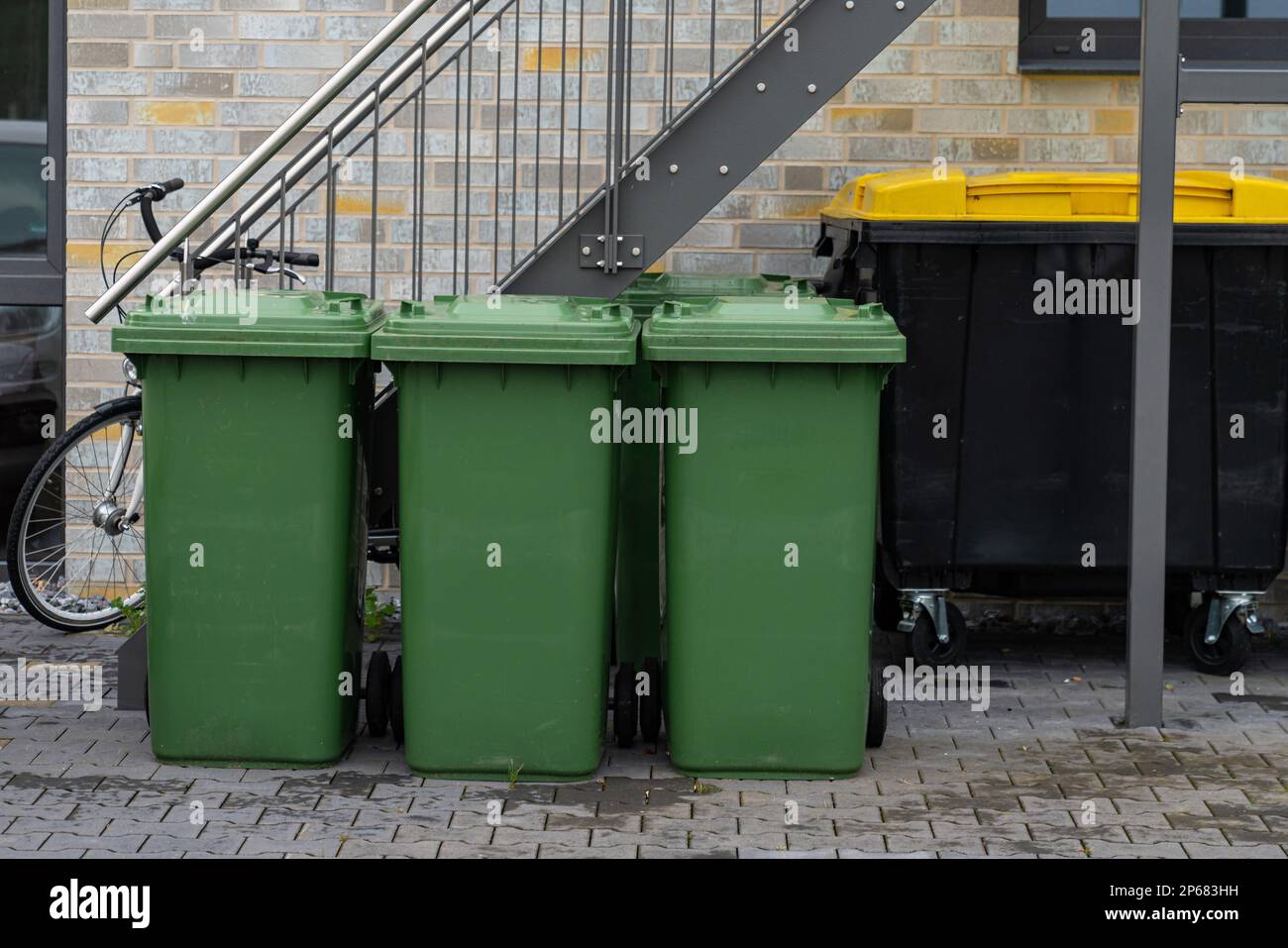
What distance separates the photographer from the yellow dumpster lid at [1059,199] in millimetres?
6066

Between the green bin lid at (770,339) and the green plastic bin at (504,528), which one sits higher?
the green bin lid at (770,339)

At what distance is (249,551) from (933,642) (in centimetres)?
250

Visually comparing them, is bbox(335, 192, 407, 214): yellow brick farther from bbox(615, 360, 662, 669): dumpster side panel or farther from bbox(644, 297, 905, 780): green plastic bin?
bbox(644, 297, 905, 780): green plastic bin

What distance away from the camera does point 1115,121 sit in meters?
7.12

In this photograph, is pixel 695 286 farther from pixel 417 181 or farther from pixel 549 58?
pixel 549 58

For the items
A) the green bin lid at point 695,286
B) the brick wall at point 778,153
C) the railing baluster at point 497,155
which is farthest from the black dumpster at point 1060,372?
the railing baluster at point 497,155

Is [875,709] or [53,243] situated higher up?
[53,243]

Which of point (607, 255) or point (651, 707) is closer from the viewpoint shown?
point (651, 707)

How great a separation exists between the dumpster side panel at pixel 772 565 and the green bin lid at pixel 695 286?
3.60 ft

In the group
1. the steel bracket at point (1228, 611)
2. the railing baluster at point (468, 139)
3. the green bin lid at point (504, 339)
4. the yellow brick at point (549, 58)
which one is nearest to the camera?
the green bin lid at point (504, 339)

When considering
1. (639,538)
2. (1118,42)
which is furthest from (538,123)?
(1118,42)

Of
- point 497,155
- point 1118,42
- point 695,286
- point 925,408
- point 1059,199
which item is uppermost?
point 1118,42

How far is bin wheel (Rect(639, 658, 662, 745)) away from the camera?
5.34 m

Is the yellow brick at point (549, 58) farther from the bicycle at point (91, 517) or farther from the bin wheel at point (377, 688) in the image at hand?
the bin wheel at point (377, 688)
